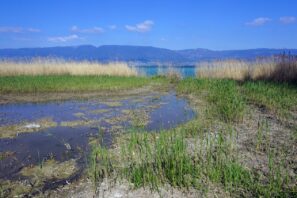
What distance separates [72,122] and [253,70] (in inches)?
450

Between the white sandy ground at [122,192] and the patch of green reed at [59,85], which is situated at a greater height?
the patch of green reed at [59,85]

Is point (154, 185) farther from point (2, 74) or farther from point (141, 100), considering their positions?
point (2, 74)

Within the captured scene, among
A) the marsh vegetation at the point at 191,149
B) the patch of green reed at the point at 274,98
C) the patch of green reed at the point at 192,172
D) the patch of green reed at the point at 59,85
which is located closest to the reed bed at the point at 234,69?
the marsh vegetation at the point at 191,149

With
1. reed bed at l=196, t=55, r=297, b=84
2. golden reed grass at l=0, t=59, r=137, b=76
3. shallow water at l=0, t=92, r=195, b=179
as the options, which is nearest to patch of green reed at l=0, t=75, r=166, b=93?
shallow water at l=0, t=92, r=195, b=179

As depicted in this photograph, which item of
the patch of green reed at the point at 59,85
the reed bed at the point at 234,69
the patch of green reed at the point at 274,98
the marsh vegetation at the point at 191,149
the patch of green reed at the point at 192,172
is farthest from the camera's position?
the reed bed at the point at 234,69

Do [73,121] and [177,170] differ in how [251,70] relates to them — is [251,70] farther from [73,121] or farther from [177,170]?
[177,170]

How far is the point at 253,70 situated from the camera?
16.3m

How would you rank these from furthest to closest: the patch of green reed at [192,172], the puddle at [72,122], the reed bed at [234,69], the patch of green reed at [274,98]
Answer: the reed bed at [234,69] < the patch of green reed at [274,98] < the puddle at [72,122] < the patch of green reed at [192,172]

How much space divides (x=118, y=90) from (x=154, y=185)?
11.2m

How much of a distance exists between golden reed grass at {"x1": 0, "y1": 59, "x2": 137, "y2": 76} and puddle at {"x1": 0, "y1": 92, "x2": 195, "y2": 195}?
830cm

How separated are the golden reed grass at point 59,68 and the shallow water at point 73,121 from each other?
8.01 m

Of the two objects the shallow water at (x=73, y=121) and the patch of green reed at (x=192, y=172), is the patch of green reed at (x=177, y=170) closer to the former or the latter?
the patch of green reed at (x=192, y=172)

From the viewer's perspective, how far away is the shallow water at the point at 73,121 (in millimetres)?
5480

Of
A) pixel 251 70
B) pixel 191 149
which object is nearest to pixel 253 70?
pixel 251 70
